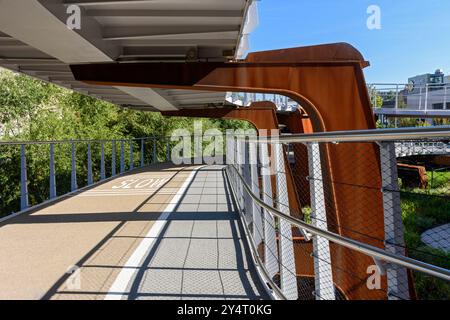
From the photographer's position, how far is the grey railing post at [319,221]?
8.61 feet

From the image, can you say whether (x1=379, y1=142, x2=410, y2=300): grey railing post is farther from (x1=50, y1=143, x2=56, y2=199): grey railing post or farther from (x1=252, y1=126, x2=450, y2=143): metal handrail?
(x1=50, y1=143, x2=56, y2=199): grey railing post

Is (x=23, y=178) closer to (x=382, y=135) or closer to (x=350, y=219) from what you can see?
(x=350, y=219)

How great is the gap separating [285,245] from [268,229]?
42 cm

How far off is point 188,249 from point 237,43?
2813 mm

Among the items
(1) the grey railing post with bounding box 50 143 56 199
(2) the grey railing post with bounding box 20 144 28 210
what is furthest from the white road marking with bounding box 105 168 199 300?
(1) the grey railing post with bounding box 50 143 56 199

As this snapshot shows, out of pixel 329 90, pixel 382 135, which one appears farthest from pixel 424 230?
pixel 382 135

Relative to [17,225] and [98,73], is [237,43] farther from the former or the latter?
[17,225]

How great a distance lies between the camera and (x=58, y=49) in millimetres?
5004

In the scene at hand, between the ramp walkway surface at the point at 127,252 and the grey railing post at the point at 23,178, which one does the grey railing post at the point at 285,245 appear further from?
the grey railing post at the point at 23,178

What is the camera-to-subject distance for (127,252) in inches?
162

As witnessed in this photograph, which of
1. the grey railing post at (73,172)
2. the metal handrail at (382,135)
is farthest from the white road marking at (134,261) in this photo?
the grey railing post at (73,172)

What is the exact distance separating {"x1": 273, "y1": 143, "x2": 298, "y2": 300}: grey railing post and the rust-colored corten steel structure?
2.17 feet
